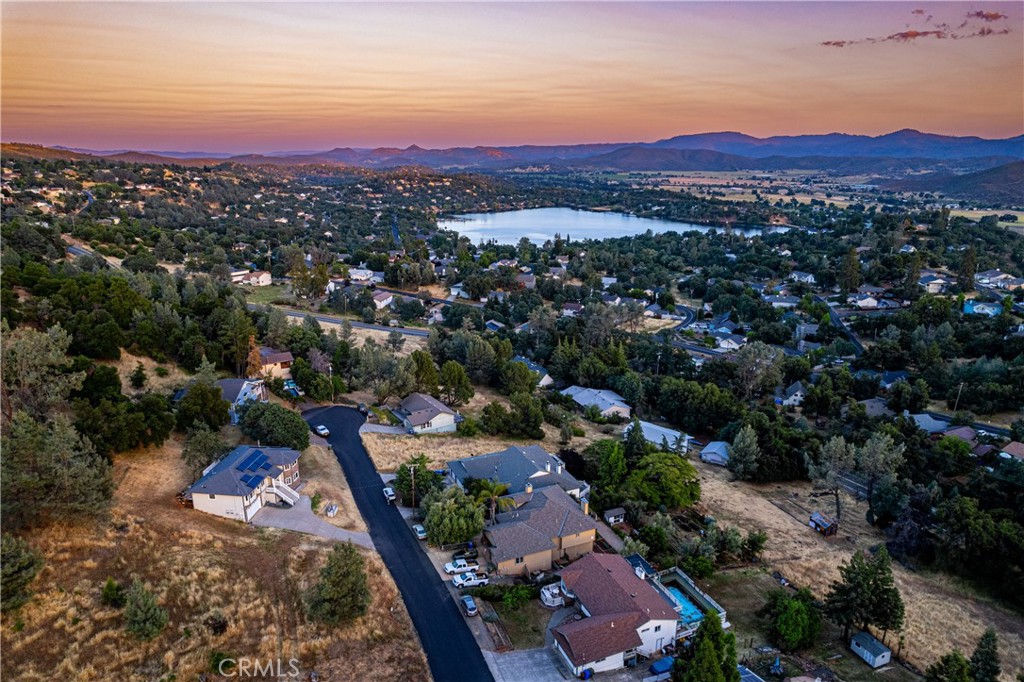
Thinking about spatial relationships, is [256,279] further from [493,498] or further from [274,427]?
[493,498]

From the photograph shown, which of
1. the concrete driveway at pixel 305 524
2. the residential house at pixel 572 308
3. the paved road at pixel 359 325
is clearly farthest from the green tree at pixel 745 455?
the residential house at pixel 572 308

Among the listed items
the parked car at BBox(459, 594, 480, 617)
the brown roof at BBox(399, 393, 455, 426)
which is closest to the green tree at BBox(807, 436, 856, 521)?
the parked car at BBox(459, 594, 480, 617)

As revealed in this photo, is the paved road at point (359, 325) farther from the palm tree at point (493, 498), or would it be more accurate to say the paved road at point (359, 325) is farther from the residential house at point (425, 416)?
the palm tree at point (493, 498)

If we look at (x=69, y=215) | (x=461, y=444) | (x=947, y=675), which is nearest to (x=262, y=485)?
(x=461, y=444)

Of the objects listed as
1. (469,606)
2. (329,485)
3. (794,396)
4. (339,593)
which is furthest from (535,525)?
(794,396)

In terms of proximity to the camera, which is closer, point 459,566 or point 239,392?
point 459,566

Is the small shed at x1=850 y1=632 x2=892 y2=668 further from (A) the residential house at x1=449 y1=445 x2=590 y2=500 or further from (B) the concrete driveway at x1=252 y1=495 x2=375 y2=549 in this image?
(B) the concrete driveway at x1=252 y1=495 x2=375 y2=549
